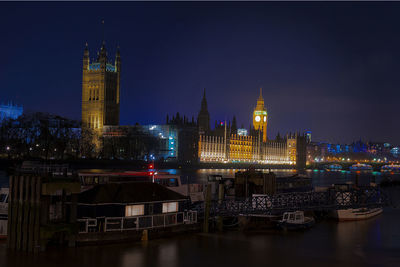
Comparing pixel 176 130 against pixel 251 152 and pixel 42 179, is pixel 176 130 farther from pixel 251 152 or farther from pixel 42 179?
pixel 42 179

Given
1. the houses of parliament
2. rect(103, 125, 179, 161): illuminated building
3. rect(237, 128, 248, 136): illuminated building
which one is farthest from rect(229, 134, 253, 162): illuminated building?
rect(103, 125, 179, 161): illuminated building

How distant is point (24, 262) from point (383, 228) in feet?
72.9

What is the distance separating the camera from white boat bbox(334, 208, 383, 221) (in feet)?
109

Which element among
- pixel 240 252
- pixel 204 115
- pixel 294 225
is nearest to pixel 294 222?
pixel 294 225

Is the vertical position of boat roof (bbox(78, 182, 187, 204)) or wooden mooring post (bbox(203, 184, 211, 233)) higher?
boat roof (bbox(78, 182, 187, 204))

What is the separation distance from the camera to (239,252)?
2266cm

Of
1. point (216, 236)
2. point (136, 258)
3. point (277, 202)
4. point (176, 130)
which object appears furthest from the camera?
point (176, 130)

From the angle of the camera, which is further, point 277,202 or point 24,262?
point 277,202

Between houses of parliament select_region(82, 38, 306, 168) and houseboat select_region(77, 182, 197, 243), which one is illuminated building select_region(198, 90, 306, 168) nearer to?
houses of parliament select_region(82, 38, 306, 168)

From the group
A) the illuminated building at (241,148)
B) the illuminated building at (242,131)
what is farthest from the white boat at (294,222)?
the illuminated building at (242,131)

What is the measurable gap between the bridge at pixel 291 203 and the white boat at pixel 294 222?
0.33 meters

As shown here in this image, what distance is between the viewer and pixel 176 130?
132250 millimetres

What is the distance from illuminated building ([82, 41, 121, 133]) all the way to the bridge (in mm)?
105018

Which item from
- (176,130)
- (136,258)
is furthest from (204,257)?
(176,130)
